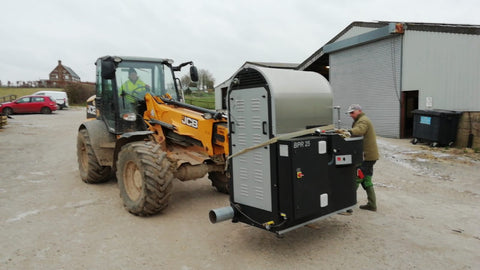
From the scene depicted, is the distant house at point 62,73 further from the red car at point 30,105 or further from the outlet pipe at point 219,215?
the outlet pipe at point 219,215

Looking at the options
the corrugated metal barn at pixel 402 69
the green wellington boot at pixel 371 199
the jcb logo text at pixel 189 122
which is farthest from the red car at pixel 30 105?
the green wellington boot at pixel 371 199

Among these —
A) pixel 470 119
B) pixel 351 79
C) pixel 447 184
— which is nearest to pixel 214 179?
pixel 447 184

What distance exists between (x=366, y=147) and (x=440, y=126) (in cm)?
731

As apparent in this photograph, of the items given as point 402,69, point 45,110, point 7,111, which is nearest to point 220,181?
point 402,69

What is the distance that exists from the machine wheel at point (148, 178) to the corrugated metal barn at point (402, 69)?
1086 cm

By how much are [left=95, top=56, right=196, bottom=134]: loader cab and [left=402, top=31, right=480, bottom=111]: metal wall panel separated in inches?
386

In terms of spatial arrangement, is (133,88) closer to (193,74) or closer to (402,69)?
(193,74)

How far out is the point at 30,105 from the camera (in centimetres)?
2667

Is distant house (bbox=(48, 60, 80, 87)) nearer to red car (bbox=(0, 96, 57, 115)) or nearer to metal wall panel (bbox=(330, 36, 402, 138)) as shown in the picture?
red car (bbox=(0, 96, 57, 115))

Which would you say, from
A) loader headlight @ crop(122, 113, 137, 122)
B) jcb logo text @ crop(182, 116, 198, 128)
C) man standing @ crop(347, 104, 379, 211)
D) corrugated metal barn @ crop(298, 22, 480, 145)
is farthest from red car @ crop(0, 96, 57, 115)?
man standing @ crop(347, 104, 379, 211)

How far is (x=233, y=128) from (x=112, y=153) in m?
3.73

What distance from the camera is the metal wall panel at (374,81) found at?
1403 centimetres

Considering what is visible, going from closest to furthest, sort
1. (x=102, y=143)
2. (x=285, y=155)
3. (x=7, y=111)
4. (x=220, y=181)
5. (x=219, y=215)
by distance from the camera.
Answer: (x=285, y=155), (x=219, y=215), (x=220, y=181), (x=102, y=143), (x=7, y=111)

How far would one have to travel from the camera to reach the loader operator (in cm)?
670
